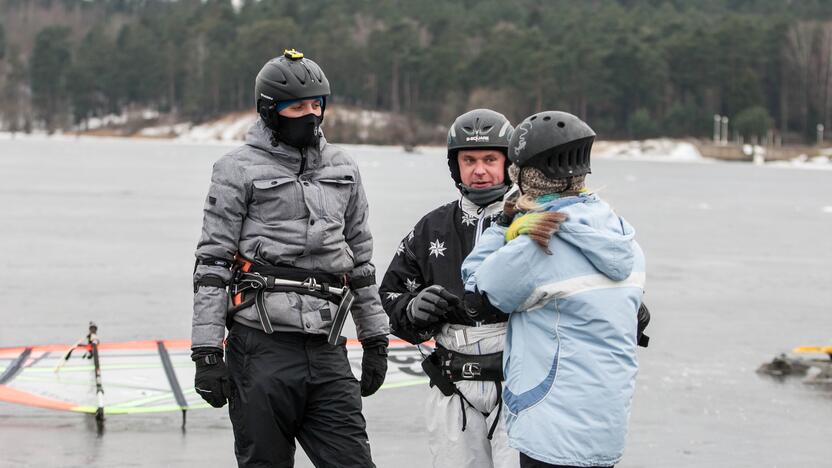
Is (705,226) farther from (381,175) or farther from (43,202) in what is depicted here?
(381,175)

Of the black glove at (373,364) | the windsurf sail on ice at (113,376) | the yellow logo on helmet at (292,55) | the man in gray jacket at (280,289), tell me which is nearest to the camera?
the man in gray jacket at (280,289)

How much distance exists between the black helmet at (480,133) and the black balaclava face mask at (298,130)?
53cm

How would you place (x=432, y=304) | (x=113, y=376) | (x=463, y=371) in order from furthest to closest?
1. (x=113, y=376)
2. (x=463, y=371)
3. (x=432, y=304)

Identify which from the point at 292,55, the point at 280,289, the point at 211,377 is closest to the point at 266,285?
the point at 280,289

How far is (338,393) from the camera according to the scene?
4852 mm

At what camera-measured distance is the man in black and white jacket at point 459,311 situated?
452 cm

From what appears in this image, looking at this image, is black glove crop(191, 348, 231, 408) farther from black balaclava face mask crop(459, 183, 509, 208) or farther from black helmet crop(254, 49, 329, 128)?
black balaclava face mask crop(459, 183, 509, 208)

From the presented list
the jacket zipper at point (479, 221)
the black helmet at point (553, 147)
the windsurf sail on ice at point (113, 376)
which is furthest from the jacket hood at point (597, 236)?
the windsurf sail on ice at point (113, 376)

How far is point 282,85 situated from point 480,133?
789 millimetres

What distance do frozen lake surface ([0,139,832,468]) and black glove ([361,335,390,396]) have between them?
7.83ft

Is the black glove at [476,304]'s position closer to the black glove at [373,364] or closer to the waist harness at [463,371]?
the waist harness at [463,371]

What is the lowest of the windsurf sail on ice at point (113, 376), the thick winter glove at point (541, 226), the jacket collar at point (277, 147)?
the windsurf sail on ice at point (113, 376)

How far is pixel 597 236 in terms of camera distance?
12.6ft

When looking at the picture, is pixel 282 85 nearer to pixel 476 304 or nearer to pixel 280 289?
pixel 280 289
